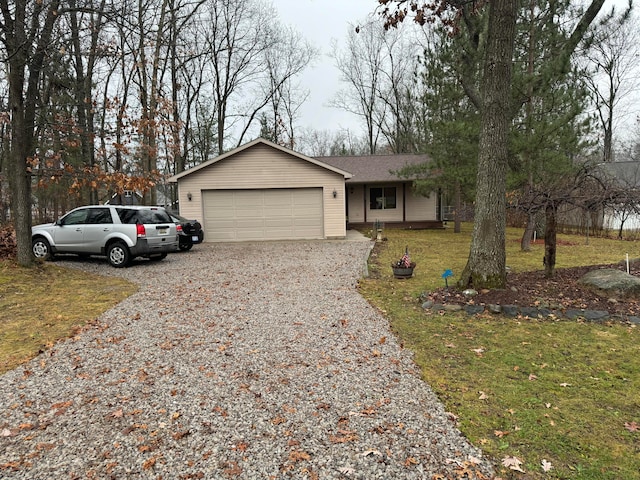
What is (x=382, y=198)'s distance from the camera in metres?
22.1

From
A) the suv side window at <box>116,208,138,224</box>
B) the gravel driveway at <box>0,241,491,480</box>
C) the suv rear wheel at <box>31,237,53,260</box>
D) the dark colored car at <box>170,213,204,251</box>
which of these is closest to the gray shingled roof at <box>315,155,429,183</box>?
the dark colored car at <box>170,213,204,251</box>

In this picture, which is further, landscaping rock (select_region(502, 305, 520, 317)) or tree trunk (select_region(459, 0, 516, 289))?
tree trunk (select_region(459, 0, 516, 289))

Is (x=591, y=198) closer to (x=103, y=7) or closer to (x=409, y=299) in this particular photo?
(x=409, y=299)

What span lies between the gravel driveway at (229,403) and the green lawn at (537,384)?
275 mm

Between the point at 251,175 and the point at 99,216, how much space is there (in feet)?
22.4

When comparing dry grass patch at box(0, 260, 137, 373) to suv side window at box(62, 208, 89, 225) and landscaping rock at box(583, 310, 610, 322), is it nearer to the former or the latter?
suv side window at box(62, 208, 89, 225)

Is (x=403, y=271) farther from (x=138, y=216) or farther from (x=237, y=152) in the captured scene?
(x=237, y=152)

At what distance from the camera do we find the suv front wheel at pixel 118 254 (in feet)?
33.8

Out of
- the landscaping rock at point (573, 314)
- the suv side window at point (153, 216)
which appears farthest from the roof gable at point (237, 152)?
the landscaping rock at point (573, 314)

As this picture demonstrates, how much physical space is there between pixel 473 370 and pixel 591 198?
15.9 feet

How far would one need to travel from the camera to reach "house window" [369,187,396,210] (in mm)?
22078

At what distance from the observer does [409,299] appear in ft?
22.6

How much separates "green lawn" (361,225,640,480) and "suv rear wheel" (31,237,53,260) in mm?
9917

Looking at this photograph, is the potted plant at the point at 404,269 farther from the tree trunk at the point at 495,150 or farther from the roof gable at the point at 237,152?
the roof gable at the point at 237,152
